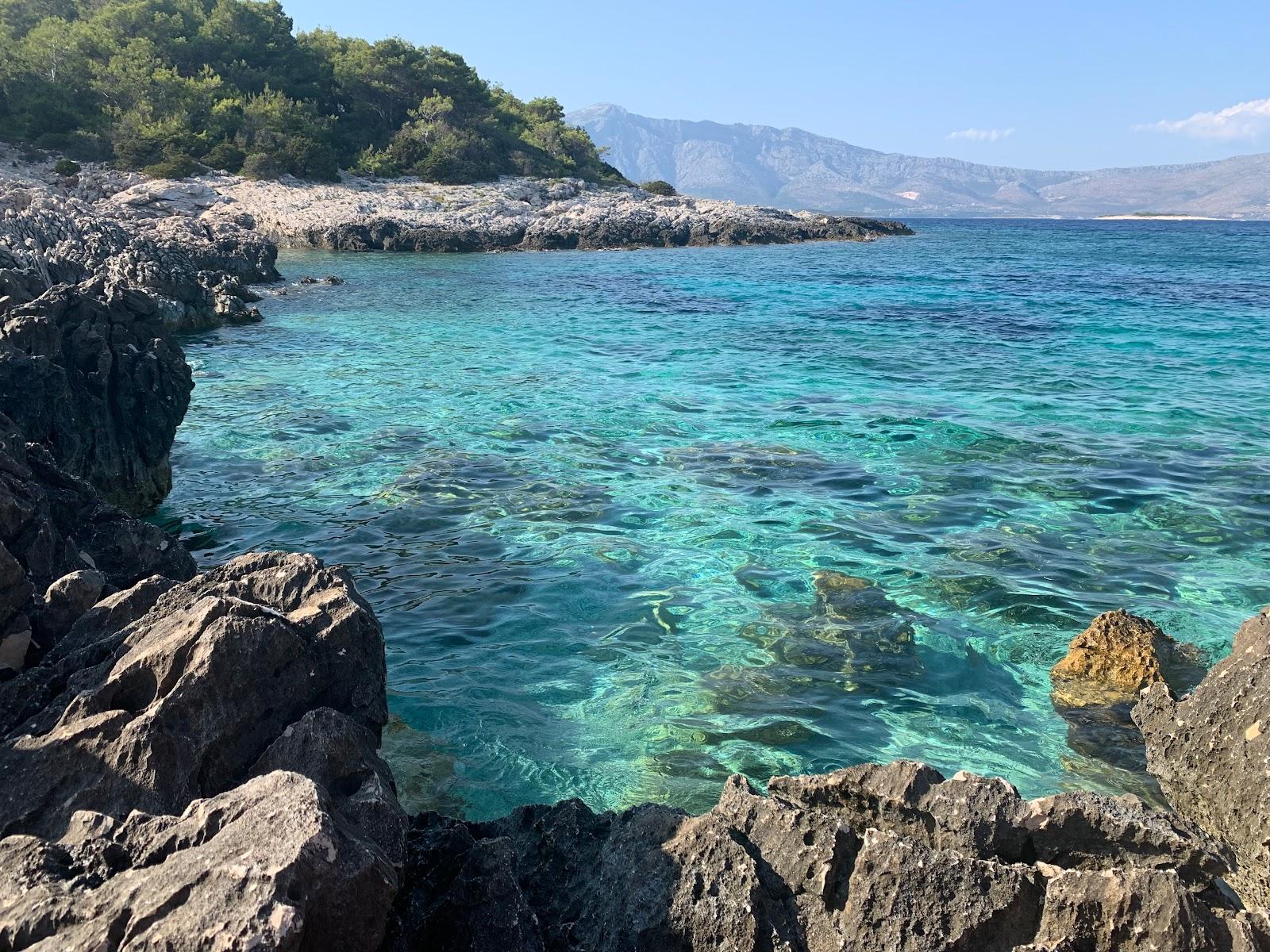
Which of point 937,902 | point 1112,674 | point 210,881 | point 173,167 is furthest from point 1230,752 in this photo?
point 173,167

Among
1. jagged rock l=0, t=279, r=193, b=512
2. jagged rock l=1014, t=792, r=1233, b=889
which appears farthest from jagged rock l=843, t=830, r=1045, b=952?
jagged rock l=0, t=279, r=193, b=512

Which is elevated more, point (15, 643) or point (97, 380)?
point (97, 380)

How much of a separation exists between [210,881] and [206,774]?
1568 mm

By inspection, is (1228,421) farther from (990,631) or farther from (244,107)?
(244,107)

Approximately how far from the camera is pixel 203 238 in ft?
121

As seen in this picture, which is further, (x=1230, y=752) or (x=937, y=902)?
(x=1230, y=752)

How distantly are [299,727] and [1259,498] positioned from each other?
12.7 meters

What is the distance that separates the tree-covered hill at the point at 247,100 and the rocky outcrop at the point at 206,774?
2387 inches

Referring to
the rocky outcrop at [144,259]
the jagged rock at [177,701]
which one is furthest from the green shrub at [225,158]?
Answer: the jagged rock at [177,701]

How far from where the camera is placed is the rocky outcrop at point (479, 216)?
54.2 m

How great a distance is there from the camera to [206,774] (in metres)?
4.20

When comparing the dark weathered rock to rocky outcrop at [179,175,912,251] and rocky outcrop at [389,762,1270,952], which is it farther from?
rocky outcrop at [179,175,912,251]

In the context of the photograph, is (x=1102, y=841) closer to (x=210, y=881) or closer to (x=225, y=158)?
(x=210, y=881)

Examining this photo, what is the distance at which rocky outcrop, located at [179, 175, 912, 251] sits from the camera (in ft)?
178
